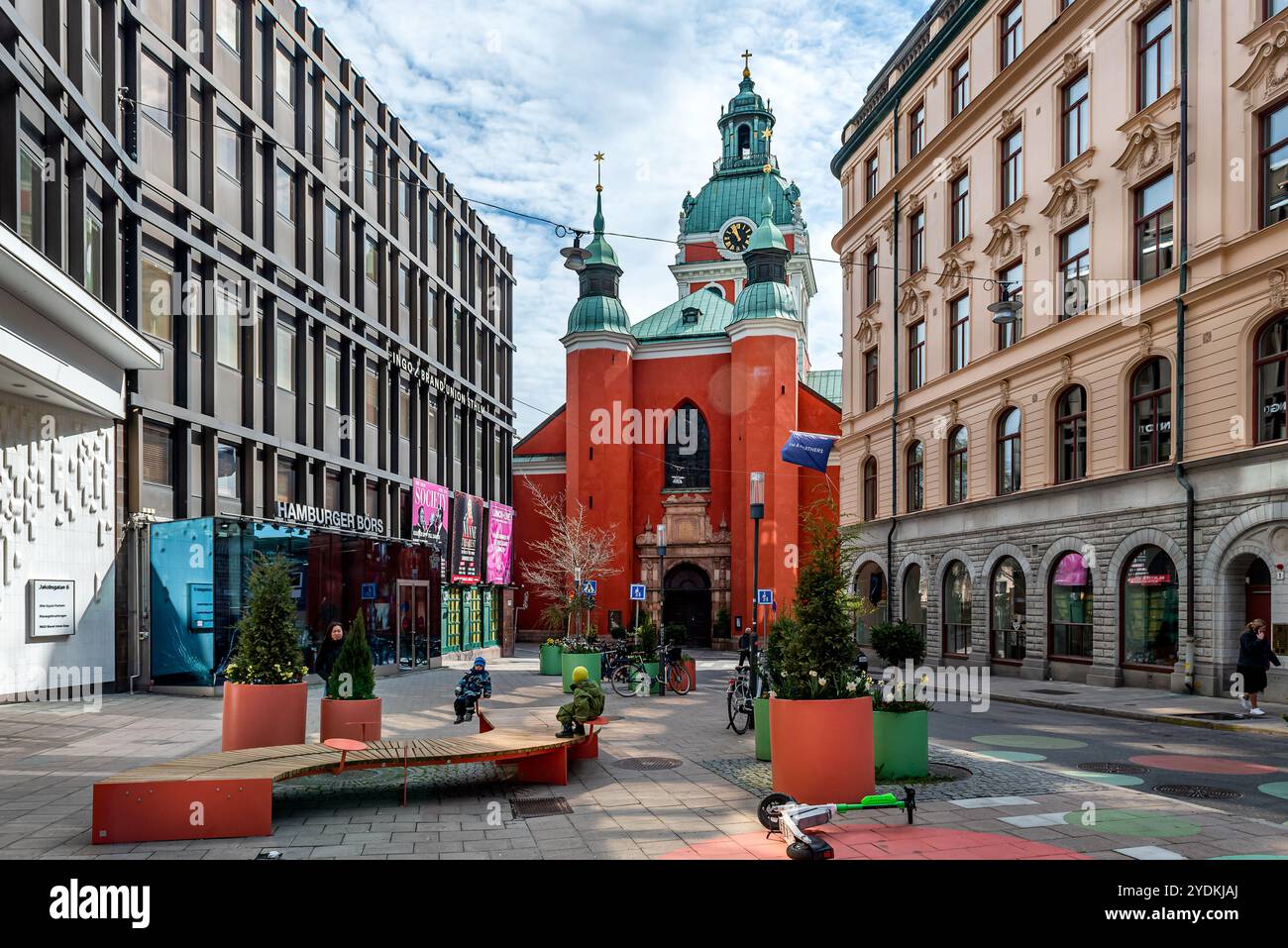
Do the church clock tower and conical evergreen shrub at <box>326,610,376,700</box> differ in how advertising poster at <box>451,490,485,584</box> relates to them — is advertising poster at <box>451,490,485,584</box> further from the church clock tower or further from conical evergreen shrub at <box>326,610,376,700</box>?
the church clock tower

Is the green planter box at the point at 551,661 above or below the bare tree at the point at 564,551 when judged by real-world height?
below

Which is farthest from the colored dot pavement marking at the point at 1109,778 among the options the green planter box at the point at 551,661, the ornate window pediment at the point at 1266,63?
the green planter box at the point at 551,661

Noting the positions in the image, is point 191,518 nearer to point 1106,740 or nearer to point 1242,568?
point 1106,740

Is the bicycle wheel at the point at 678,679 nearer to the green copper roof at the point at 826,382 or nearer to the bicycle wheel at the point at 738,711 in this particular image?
the bicycle wheel at the point at 738,711

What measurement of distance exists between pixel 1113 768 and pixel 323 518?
21.4m

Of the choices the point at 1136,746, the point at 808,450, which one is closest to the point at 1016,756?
the point at 1136,746

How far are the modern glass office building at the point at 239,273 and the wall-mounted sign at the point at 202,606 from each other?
6 cm

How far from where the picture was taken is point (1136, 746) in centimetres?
1416

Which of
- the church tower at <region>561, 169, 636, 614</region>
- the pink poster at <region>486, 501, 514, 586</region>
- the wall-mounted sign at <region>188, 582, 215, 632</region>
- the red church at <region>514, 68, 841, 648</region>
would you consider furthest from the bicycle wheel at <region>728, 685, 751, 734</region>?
the church tower at <region>561, 169, 636, 614</region>

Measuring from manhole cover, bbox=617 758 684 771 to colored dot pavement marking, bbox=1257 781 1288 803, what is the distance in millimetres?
6118

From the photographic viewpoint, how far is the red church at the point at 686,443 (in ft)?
164

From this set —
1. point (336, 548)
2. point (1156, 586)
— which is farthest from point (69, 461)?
point (1156, 586)

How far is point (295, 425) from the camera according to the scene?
2753 centimetres
